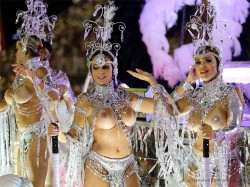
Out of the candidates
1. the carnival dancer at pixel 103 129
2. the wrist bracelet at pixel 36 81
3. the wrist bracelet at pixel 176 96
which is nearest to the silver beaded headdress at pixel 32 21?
the wrist bracelet at pixel 36 81

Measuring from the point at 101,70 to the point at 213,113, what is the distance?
0.68m

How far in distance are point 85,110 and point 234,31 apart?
7.46 feet

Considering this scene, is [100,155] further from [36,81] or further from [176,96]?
[36,81]

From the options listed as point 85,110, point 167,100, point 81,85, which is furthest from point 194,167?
point 81,85

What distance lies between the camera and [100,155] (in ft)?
8.67

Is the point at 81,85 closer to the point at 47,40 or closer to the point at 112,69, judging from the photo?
the point at 47,40

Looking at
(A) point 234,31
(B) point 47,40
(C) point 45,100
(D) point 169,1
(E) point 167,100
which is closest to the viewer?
(E) point 167,100

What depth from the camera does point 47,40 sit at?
3400 millimetres

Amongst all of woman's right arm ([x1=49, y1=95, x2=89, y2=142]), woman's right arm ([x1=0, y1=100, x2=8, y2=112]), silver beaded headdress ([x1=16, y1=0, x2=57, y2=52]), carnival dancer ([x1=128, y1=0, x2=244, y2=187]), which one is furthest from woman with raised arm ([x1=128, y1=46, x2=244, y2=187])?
woman's right arm ([x1=0, y1=100, x2=8, y2=112])

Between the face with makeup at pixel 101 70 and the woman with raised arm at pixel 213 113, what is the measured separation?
18 centimetres

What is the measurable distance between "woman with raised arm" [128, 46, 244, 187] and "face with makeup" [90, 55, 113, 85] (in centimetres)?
18

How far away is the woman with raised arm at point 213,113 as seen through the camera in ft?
8.55

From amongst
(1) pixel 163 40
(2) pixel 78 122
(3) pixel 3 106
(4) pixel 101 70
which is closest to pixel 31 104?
(3) pixel 3 106

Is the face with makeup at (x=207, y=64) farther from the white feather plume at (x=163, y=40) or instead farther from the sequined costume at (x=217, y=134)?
the white feather plume at (x=163, y=40)
